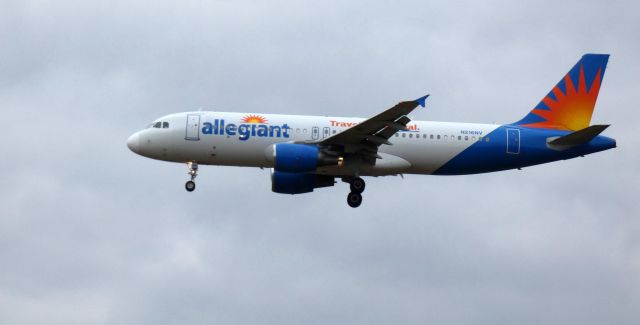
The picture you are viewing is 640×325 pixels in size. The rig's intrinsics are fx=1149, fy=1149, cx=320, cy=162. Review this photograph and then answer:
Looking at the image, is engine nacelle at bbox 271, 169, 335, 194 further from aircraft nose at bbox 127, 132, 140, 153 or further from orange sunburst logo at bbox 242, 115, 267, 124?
aircraft nose at bbox 127, 132, 140, 153

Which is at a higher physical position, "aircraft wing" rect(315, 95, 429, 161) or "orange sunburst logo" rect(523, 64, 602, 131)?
"orange sunburst logo" rect(523, 64, 602, 131)

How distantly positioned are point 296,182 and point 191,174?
5544mm

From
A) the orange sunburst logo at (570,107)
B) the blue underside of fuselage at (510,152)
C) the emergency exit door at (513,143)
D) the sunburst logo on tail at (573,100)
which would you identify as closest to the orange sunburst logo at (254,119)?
the blue underside of fuselage at (510,152)

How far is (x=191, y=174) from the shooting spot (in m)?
56.3

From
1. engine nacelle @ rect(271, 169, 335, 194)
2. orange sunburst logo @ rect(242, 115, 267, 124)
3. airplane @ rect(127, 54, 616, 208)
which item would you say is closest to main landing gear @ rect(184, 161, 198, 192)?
airplane @ rect(127, 54, 616, 208)

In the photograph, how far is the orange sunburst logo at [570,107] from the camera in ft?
195

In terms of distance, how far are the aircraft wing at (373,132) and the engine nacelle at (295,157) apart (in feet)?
2.79

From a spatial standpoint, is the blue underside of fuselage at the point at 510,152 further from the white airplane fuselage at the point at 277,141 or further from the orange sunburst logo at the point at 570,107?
the orange sunburst logo at the point at 570,107

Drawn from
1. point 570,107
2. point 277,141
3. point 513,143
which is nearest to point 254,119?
point 277,141

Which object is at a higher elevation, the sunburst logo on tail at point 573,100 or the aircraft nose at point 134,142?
the sunburst logo on tail at point 573,100

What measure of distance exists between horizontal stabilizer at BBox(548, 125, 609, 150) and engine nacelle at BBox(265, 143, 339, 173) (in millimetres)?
11992

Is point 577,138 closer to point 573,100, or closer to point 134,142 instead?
Result: point 573,100

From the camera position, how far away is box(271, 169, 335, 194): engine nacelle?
5828cm

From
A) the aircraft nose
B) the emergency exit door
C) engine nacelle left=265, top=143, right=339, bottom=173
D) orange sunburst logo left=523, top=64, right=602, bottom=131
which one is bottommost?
engine nacelle left=265, top=143, right=339, bottom=173
